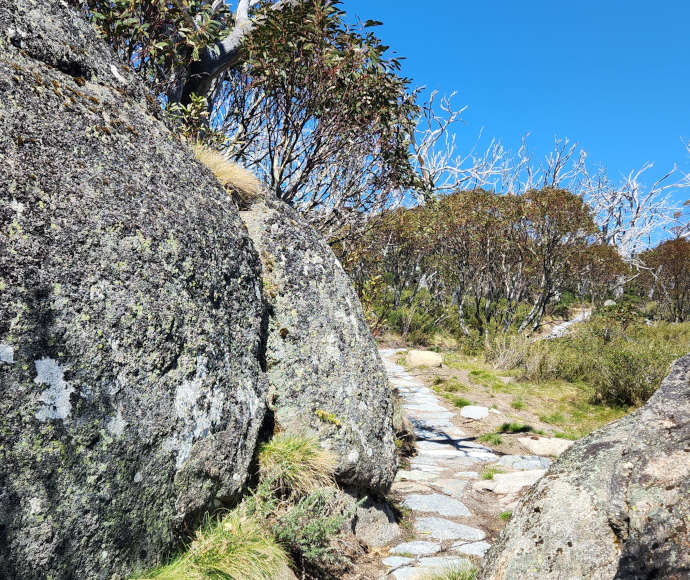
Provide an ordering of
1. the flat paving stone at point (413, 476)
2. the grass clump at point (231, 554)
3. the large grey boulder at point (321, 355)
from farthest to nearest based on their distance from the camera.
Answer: the flat paving stone at point (413, 476) → the large grey boulder at point (321, 355) → the grass clump at point (231, 554)

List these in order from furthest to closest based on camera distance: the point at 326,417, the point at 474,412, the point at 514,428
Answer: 1. the point at 474,412
2. the point at 514,428
3. the point at 326,417

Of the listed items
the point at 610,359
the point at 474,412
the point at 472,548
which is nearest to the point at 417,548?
the point at 472,548

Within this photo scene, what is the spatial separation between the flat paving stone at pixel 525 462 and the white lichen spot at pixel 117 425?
476 centimetres

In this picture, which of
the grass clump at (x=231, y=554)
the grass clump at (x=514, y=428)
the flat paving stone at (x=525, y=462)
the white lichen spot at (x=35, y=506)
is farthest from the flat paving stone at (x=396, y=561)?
the grass clump at (x=514, y=428)

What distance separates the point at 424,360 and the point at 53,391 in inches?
428

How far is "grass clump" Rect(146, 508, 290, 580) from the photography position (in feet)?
7.08

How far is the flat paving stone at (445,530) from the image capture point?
3641 millimetres

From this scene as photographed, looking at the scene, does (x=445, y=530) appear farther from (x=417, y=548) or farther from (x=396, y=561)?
(x=396, y=561)

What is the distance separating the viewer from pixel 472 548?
11.1ft

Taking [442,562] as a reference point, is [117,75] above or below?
above

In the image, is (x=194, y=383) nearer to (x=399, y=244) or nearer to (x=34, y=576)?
(x=34, y=576)

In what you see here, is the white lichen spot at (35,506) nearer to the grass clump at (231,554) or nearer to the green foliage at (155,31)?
the grass clump at (231,554)

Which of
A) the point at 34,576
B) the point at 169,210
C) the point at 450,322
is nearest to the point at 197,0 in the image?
the point at 169,210

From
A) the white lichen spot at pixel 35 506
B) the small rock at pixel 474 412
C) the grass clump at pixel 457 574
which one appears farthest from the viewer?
the small rock at pixel 474 412
